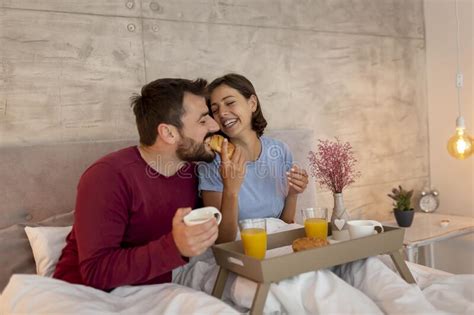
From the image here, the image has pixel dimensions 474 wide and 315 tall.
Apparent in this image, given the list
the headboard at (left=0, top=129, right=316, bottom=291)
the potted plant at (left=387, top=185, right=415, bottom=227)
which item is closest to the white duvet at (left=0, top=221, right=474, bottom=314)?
the headboard at (left=0, top=129, right=316, bottom=291)

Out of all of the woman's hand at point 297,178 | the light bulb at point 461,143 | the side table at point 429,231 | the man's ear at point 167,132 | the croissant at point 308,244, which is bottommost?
the side table at point 429,231

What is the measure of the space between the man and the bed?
8 centimetres

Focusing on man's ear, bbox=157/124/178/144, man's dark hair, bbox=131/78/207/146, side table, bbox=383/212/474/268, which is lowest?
side table, bbox=383/212/474/268

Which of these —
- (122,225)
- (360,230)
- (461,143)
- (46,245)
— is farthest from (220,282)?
(461,143)

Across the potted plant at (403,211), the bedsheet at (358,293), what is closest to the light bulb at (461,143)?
the potted plant at (403,211)

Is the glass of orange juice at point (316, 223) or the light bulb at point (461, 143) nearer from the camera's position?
the glass of orange juice at point (316, 223)

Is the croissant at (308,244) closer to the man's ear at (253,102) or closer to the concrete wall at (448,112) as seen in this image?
the man's ear at (253,102)

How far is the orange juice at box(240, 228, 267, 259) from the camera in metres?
A: 1.34

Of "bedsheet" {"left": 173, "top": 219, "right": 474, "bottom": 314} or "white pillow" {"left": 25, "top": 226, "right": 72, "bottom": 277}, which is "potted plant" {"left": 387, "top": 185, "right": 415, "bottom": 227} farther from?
"white pillow" {"left": 25, "top": 226, "right": 72, "bottom": 277}

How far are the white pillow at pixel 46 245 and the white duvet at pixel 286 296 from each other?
11.8 inches

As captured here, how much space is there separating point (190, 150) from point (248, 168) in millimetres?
440

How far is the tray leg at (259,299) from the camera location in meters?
1.20

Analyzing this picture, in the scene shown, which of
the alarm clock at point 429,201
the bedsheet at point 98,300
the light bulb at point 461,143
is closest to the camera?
the bedsheet at point 98,300

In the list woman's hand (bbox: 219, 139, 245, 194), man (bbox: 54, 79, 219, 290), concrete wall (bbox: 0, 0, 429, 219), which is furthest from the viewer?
concrete wall (bbox: 0, 0, 429, 219)
